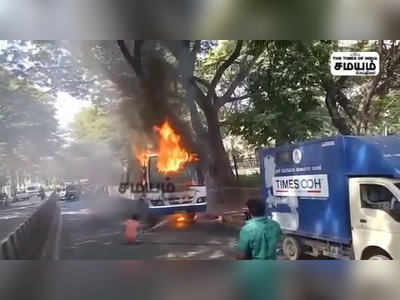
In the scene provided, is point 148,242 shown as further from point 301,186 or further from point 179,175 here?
point 301,186

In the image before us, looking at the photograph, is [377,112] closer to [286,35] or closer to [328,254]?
[286,35]

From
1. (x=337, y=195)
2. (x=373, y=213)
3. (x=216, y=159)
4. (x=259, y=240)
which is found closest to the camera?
(x=259, y=240)

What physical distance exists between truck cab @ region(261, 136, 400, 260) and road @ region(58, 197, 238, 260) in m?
0.55

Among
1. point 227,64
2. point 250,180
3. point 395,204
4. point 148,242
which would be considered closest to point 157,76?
point 227,64

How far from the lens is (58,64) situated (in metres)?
3.99

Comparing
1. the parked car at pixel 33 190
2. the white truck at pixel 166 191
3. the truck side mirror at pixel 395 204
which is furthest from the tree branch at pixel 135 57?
the truck side mirror at pixel 395 204

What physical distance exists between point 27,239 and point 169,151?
152 cm

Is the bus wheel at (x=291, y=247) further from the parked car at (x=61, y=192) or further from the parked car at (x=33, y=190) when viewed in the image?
the parked car at (x=33, y=190)

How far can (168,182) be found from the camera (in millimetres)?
4098

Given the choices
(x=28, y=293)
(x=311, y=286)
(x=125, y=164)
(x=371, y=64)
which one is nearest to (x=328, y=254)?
(x=311, y=286)

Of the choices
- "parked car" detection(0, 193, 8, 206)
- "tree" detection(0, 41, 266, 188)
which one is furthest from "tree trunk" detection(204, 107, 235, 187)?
"parked car" detection(0, 193, 8, 206)

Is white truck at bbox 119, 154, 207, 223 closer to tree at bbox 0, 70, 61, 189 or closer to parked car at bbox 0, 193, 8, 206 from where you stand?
tree at bbox 0, 70, 61, 189

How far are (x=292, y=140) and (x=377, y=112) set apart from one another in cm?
83

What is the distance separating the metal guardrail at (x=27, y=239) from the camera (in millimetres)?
4008
